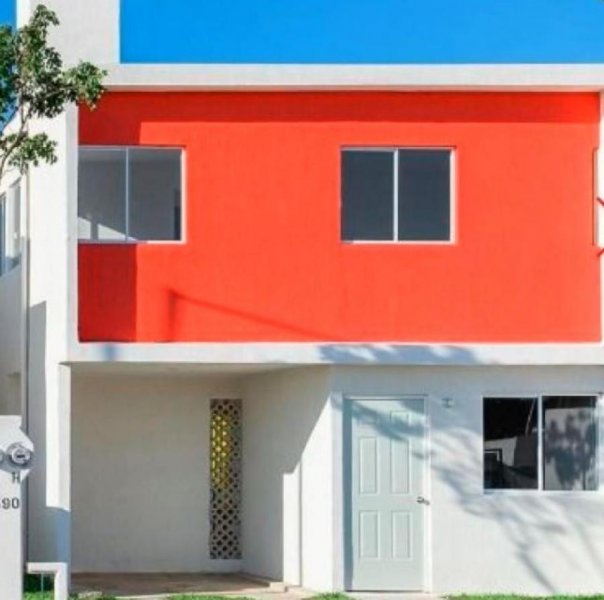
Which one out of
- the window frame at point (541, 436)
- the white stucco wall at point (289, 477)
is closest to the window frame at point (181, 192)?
the white stucco wall at point (289, 477)

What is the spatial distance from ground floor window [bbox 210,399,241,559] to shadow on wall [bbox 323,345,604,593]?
14.9ft

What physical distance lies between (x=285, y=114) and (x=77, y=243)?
9.63ft

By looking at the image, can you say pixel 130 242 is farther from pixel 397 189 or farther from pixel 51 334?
pixel 397 189

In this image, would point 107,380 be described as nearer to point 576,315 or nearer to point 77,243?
point 77,243

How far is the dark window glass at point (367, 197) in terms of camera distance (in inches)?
896

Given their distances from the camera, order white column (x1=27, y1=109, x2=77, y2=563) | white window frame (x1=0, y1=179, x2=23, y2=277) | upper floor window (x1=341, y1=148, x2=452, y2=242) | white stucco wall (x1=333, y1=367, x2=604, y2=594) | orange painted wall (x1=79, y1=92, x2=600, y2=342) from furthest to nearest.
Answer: white window frame (x1=0, y1=179, x2=23, y2=277) < upper floor window (x1=341, y1=148, x2=452, y2=242) < orange painted wall (x1=79, y1=92, x2=600, y2=342) < white stucco wall (x1=333, y1=367, x2=604, y2=594) < white column (x1=27, y1=109, x2=77, y2=563)

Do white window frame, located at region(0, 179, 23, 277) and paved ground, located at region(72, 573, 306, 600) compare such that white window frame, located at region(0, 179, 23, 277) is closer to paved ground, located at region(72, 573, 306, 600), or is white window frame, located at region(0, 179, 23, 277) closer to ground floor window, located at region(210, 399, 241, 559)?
ground floor window, located at region(210, 399, 241, 559)

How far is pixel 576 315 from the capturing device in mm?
22781

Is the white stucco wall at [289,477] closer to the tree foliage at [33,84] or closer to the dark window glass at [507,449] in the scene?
the dark window glass at [507,449]

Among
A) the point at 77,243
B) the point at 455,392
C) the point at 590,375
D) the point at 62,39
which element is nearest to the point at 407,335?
the point at 455,392

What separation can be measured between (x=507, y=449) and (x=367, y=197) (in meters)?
3.48

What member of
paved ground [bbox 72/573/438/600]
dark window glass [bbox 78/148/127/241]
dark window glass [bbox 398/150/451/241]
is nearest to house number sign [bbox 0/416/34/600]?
paved ground [bbox 72/573/438/600]

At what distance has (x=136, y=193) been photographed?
22719mm

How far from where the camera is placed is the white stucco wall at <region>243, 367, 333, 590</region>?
2270cm
